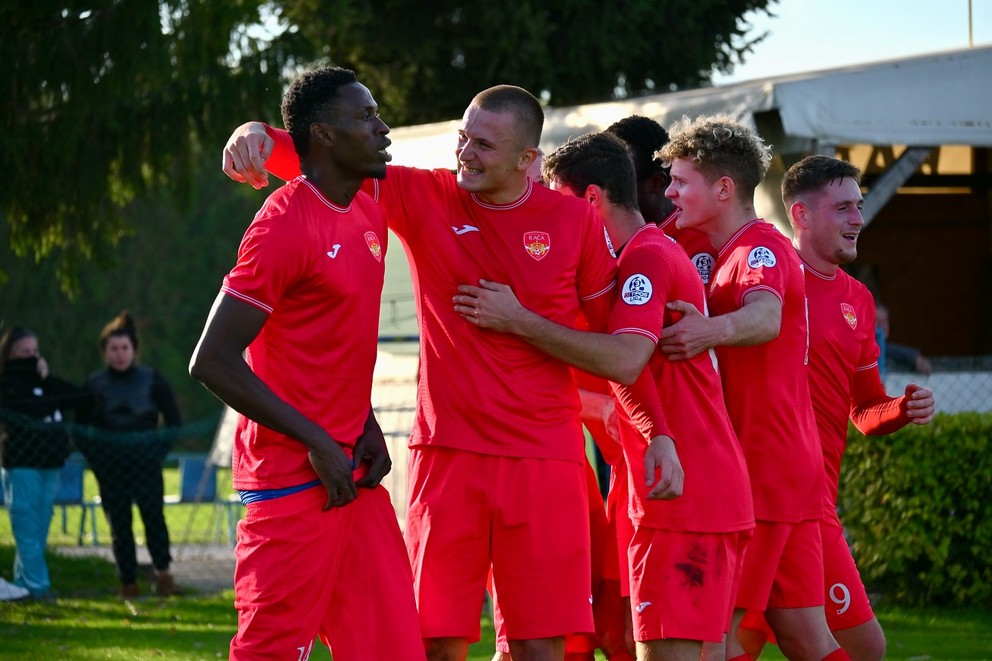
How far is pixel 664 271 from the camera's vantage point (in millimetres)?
4730

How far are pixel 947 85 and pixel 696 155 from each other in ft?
21.4

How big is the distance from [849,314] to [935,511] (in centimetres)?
471

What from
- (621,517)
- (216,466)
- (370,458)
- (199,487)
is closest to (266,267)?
(370,458)

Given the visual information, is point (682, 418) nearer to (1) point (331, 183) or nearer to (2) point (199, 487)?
(1) point (331, 183)

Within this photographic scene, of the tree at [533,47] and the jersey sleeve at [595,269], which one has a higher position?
the tree at [533,47]

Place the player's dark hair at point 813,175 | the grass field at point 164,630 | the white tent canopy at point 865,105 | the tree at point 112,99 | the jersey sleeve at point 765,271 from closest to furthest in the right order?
the jersey sleeve at point 765,271
the player's dark hair at point 813,175
the grass field at point 164,630
the white tent canopy at point 865,105
the tree at point 112,99

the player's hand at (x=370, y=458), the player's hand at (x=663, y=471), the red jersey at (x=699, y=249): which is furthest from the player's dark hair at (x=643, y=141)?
the player's hand at (x=370, y=458)

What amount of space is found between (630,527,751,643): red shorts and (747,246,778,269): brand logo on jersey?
972 millimetres

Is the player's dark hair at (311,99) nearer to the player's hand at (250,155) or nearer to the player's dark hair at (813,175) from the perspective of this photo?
the player's hand at (250,155)

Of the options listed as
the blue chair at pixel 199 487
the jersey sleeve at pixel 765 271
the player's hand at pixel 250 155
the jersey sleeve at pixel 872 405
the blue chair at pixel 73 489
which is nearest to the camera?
the player's hand at pixel 250 155

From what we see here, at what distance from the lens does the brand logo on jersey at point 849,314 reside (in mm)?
5625

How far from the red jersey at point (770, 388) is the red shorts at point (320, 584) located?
1435 mm

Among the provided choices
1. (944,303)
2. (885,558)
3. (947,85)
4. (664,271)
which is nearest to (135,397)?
(885,558)

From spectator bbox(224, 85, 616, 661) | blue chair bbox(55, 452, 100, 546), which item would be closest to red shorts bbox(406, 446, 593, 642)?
spectator bbox(224, 85, 616, 661)
